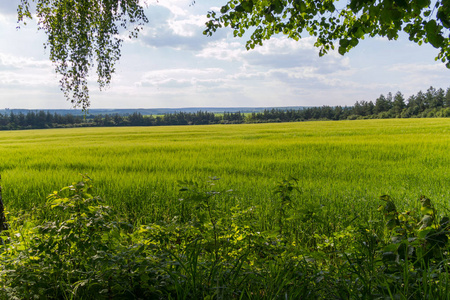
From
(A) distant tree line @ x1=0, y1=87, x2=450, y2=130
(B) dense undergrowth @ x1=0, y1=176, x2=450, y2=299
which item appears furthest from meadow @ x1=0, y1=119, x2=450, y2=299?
(A) distant tree line @ x1=0, y1=87, x2=450, y2=130

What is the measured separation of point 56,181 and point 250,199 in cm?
543

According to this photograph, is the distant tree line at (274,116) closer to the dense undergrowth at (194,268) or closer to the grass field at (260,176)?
the grass field at (260,176)

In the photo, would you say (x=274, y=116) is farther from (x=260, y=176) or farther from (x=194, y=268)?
(x=194, y=268)

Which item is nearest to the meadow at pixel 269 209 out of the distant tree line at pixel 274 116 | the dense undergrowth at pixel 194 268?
the dense undergrowth at pixel 194 268

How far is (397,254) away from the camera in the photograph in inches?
78.3

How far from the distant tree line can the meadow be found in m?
77.2

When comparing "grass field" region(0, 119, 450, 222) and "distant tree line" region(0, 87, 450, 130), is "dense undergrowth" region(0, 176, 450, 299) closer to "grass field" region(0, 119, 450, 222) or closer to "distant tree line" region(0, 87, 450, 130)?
"grass field" region(0, 119, 450, 222)

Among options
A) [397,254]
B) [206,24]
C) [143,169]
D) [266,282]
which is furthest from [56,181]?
[397,254]

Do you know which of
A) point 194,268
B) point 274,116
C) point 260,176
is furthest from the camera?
point 274,116

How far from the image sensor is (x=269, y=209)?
5176 mm

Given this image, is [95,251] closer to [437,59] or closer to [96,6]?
[96,6]

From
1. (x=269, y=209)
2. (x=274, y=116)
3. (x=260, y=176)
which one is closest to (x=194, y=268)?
(x=269, y=209)

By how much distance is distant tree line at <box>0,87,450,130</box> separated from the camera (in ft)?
266

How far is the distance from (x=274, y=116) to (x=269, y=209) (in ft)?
324
